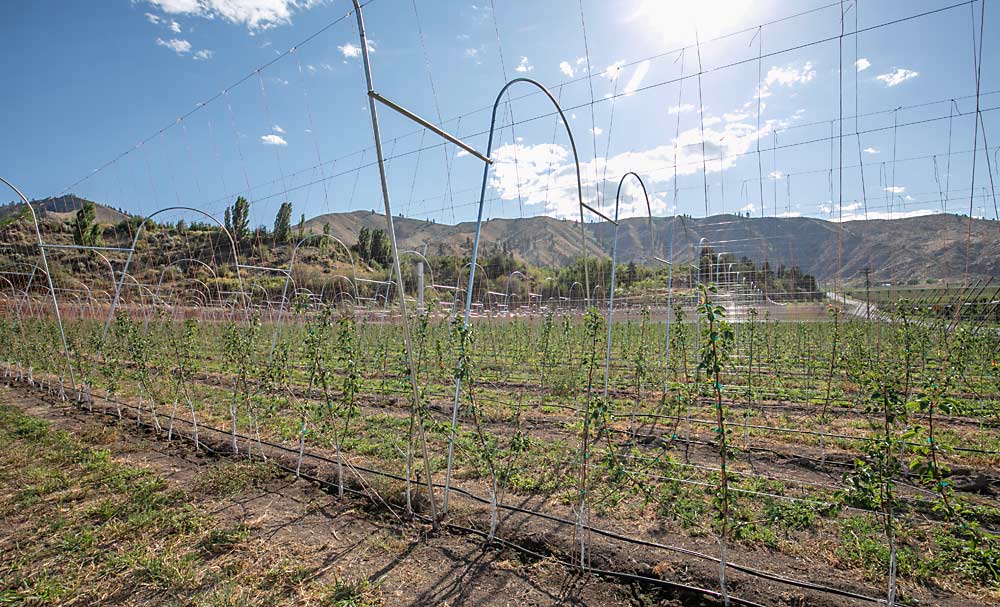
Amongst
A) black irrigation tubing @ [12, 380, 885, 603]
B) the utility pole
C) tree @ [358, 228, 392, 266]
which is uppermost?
tree @ [358, 228, 392, 266]

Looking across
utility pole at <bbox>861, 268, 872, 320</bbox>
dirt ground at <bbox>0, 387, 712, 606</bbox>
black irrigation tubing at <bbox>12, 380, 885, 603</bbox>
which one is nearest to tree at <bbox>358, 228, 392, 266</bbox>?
dirt ground at <bbox>0, 387, 712, 606</bbox>

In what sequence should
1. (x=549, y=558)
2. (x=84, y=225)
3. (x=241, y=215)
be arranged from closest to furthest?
1. (x=549, y=558)
2. (x=241, y=215)
3. (x=84, y=225)

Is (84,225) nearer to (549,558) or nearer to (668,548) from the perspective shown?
(549,558)

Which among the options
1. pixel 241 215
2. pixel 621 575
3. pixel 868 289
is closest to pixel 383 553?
pixel 621 575

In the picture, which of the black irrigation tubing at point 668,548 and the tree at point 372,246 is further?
the tree at point 372,246

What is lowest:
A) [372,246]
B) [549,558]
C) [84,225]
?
[549,558]

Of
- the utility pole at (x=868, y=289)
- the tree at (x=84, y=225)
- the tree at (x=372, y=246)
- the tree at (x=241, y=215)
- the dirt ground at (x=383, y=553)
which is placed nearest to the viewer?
the dirt ground at (x=383, y=553)

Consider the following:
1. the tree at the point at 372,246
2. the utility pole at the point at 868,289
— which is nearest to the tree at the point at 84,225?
the tree at the point at 372,246

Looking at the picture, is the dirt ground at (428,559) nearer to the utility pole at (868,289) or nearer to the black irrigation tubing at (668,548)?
the black irrigation tubing at (668,548)

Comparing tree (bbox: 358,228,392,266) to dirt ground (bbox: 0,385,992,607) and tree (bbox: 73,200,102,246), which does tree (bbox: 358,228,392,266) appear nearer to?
tree (bbox: 73,200,102,246)

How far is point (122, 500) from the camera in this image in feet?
15.4

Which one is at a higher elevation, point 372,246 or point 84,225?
point 84,225

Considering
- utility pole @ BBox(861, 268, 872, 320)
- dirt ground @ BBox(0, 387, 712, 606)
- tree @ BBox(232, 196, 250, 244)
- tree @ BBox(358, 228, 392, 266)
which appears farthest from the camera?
tree @ BBox(358, 228, 392, 266)

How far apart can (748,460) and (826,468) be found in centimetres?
84
